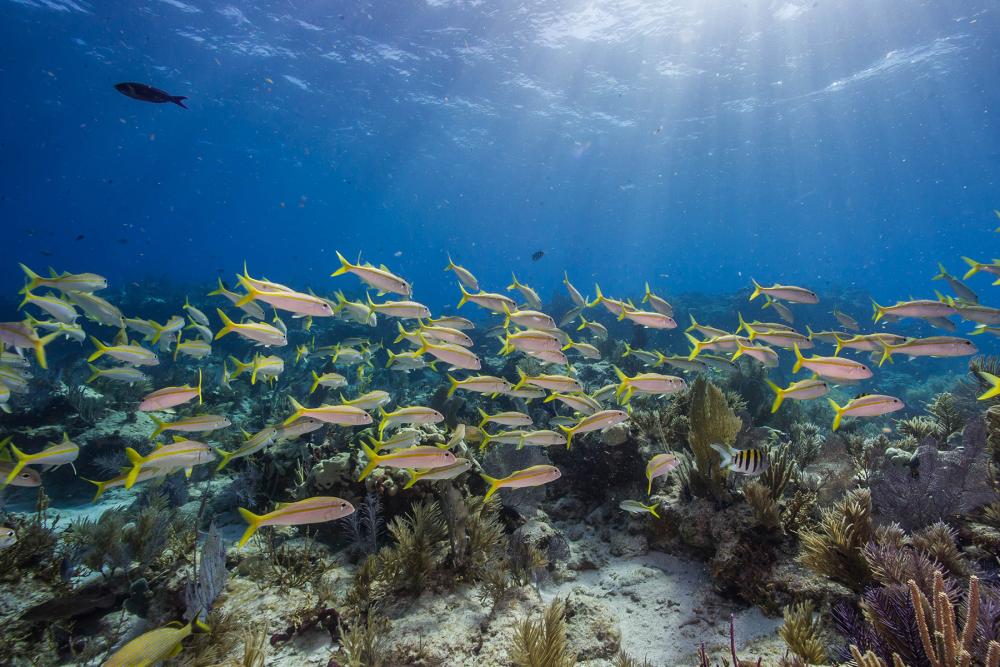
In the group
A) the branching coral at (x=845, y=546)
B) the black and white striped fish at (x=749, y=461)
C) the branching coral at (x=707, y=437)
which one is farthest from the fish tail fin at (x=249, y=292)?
the branching coral at (x=845, y=546)

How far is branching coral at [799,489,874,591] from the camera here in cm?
345

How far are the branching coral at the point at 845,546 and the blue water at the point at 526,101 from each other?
2495 cm

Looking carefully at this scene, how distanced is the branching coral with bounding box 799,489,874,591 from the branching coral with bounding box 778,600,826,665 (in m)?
0.49

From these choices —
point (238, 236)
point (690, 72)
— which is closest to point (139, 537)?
point (690, 72)

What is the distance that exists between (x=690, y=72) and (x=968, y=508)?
30866 mm

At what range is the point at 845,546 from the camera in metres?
3.46

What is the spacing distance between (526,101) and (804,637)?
3506 centimetres

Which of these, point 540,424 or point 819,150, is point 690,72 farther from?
point 540,424

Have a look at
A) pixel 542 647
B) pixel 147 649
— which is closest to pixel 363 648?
pixel 542 647

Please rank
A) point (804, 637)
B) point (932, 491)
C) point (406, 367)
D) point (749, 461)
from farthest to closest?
point (406, 367)
point (932, 491)
point (749, 461)
point (804, 637)

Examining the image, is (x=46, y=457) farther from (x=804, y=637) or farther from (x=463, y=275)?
(x=804, y=637)

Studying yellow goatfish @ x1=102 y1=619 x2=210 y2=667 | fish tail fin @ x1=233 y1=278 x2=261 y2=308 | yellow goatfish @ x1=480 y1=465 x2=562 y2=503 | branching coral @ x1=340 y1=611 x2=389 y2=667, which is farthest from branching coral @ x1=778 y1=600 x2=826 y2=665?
fish tail fin @ x1=233 y1=278 x2=261 y2=308

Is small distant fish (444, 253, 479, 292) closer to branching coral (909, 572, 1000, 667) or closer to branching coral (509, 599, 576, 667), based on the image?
branching coral (509, 599, 576, 667)

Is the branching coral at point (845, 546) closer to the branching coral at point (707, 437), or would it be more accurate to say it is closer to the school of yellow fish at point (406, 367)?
the school of yellow fish at point (406, 367)
